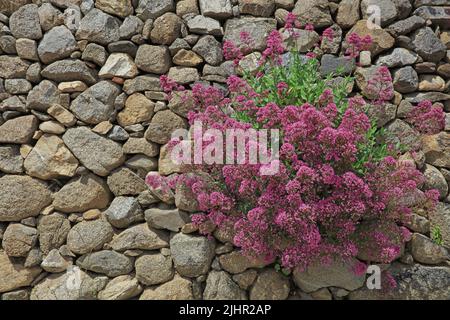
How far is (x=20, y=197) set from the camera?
12.7ft

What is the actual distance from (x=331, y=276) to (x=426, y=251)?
35.5 inches

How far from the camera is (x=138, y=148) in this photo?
3.90 m

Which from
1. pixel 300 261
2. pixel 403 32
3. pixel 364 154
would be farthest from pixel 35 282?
pixel 403 32

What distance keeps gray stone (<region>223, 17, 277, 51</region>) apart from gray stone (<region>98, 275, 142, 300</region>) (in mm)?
2535

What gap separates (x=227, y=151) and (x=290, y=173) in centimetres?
54

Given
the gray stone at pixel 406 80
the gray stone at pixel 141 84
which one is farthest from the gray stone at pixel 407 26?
the gray stone at pixel 141 84

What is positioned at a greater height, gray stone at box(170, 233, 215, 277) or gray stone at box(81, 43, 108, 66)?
gray stone at box(81, 43, 108, 66)

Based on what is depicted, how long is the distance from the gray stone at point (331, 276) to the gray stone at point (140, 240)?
1.26 m

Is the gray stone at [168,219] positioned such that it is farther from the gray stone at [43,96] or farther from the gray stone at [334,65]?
the gray stone at [334,65]

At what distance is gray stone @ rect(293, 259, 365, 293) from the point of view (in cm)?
342

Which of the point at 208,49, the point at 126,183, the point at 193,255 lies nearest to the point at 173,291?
the point at 193,255

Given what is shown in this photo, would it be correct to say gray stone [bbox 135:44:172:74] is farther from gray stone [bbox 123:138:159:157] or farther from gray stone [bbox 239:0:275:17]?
gray stone [bbox 239:0:275:17]

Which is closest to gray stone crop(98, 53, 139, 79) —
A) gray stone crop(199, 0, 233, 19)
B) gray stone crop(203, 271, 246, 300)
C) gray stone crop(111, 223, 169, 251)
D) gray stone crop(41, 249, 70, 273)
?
gray stone crop(199, 0, 233, 19)

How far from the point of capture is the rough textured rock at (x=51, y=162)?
3887mm
